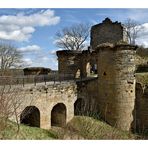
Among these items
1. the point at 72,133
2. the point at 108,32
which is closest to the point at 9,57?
the point at 108,32

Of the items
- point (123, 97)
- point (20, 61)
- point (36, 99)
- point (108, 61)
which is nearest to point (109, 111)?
point (123, 97)

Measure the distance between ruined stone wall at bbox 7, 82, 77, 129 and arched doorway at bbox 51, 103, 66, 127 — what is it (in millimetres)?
272

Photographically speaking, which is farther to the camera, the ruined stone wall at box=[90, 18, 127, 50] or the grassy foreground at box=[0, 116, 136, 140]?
the ruined stone wall at box=[90, 18, 127, 50]

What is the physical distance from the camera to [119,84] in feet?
62.2

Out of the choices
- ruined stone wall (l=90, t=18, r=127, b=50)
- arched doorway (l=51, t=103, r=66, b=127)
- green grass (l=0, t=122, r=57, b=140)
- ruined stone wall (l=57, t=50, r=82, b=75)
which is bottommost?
arched doorway (l=51, t=103, r=66, b=127)

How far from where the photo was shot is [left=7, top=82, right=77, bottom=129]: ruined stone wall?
16.4 metres

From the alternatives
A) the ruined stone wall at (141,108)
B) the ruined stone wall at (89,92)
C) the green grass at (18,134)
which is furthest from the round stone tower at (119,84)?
the green grass at (18,134)

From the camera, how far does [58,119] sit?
19.7 meters

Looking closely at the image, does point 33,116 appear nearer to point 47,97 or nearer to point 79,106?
point 47,97

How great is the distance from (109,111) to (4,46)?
2181cm

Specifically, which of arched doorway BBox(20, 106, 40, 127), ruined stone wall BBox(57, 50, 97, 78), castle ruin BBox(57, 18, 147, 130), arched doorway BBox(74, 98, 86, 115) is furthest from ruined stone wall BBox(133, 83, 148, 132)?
ruined stone wall BBox(57, 50, 97, 78)

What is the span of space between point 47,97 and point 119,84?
480cm

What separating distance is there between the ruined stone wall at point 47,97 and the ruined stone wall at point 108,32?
14734 millimetres

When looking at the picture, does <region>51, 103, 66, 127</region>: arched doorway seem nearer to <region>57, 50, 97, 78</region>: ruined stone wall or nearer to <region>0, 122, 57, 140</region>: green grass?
<region>57, 50, 97, 78</region>: ruined stone wall
